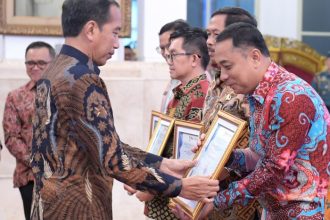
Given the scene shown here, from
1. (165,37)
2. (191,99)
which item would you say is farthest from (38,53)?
(191,99)

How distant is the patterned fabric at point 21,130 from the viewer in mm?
7199

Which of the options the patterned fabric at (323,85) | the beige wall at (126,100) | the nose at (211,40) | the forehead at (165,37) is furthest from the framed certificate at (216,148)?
the patterned fabric at (323,85)

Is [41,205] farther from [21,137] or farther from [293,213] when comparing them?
[21,137]

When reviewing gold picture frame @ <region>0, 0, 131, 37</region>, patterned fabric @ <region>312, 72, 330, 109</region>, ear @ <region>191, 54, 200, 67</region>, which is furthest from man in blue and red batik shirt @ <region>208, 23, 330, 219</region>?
patterned fabric @ <region>312, 72, 330, 109</region>

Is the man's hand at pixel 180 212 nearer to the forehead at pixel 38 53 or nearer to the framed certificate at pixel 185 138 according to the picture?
the framed certificate at pixel 185 138

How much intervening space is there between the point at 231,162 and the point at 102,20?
1.02 metres

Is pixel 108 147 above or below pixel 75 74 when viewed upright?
below

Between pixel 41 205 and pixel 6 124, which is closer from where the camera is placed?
pixel 41 205

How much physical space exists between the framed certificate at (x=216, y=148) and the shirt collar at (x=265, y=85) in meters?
0.18

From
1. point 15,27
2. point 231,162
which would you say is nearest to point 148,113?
point 15,27

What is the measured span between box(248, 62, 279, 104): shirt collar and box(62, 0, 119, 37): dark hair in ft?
2.44

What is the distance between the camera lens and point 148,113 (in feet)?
29.5

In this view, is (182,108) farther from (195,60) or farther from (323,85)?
(323,85)

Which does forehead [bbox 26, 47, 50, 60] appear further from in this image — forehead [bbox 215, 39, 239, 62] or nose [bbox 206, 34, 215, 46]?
forehead [bbox 215, 39, 239, 62]
